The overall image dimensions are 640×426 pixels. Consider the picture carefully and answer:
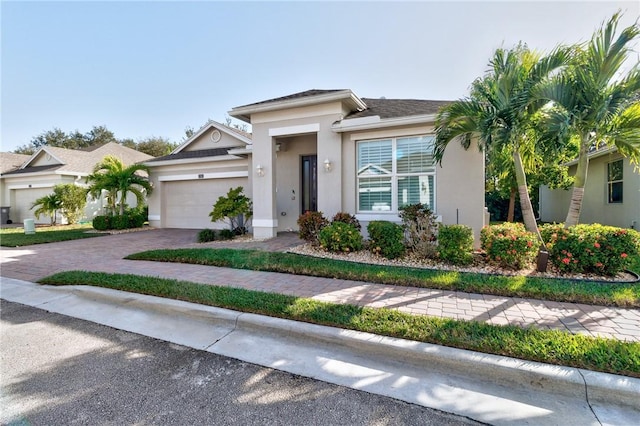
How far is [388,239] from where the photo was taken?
22.4ft

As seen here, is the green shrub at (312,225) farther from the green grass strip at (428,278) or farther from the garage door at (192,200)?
the garage door at (192,200)

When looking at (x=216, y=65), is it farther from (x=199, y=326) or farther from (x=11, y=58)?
(x=199, y=326)

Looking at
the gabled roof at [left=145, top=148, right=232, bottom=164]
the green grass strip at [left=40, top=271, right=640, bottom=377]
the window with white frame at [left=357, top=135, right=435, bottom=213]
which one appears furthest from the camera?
the gabled roof at [left=145, top=148, right=232, bottom=164]

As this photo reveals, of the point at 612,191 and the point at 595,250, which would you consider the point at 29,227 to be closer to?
the point at 595,250

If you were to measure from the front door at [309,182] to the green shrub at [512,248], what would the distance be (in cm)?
657

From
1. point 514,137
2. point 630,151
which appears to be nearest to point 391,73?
point 514,137

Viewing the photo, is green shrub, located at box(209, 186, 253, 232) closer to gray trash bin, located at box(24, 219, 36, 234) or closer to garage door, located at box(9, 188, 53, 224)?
gray trash bin, located at box(24, 219, 36, 234)

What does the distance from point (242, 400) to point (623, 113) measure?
8240 mm


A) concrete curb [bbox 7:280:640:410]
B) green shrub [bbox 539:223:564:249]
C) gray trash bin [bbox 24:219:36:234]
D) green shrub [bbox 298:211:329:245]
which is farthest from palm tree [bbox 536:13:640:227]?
gray trash bin [bbox 24:219:36:234]

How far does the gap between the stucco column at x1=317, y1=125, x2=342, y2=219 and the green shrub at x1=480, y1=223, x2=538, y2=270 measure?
13.8ft

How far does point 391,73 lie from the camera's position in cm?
1224

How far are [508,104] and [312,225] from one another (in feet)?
17.5

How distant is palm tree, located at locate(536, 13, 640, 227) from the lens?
5.38 metres

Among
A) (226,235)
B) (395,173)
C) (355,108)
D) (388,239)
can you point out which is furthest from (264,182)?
(388,239)
